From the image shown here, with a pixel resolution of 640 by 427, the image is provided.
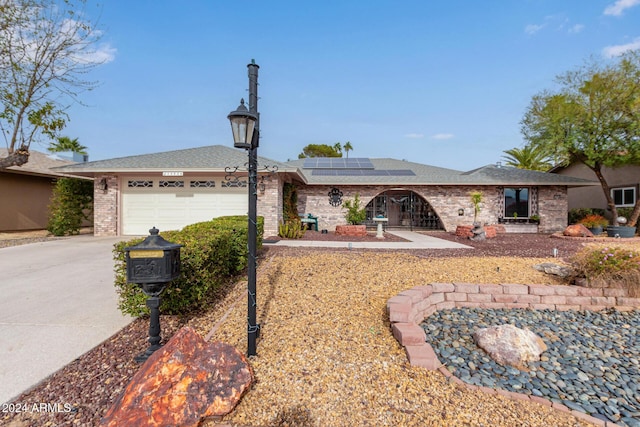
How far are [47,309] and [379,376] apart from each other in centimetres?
441

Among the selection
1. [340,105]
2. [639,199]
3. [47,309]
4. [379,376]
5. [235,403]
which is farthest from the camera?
[340,105]

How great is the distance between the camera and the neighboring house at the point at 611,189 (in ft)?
45.6

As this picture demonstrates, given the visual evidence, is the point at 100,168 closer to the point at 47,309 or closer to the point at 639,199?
the point at 47,309

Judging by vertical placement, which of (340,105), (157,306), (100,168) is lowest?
(157,306)

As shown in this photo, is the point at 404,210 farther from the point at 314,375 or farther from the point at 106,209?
the point at 314,375

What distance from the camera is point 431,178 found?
47.2 feet

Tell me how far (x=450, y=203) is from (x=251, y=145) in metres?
13.9

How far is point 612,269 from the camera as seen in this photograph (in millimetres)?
→ 4398

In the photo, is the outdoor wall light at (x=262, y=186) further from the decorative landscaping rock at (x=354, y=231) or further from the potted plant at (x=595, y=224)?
the potted plant at (x=595, y=224)

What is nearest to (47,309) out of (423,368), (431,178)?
(423,368)

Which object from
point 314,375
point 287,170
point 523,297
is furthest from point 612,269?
point 287,170

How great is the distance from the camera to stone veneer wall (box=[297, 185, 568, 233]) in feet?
46.9

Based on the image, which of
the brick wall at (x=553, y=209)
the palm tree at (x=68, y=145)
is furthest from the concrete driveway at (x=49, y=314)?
the palm tree at (x=68, y=145)

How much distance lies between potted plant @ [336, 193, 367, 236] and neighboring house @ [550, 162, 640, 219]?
1242 cm
